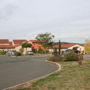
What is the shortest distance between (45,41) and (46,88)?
2165 inches

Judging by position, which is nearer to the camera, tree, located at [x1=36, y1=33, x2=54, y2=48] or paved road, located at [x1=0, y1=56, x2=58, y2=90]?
paved road, located at [x1=0, y1=56, x2=58, y2=90]

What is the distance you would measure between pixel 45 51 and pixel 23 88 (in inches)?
2178

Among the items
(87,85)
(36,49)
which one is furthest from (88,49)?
(36,49)

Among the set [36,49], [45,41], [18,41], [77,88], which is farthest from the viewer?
[18,41]

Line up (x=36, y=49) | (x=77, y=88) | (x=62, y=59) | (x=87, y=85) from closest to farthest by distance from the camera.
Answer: (x=77, y=88)
(x=87, y=85)
(x=62, y=59)
(x=36, y=49)

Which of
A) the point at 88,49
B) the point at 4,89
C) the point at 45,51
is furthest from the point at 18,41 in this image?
the point at 4,89

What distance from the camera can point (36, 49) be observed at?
72.7 m

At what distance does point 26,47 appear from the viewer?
6625 cm

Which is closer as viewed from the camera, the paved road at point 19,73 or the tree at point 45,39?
the paved road at point 19,73

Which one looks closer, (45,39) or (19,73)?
(19,73)

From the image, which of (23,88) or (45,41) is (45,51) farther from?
(23,88)

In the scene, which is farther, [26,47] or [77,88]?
[26,47]

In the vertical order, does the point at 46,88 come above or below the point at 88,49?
below

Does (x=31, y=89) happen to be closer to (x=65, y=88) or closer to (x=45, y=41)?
(x=65, y=88)
